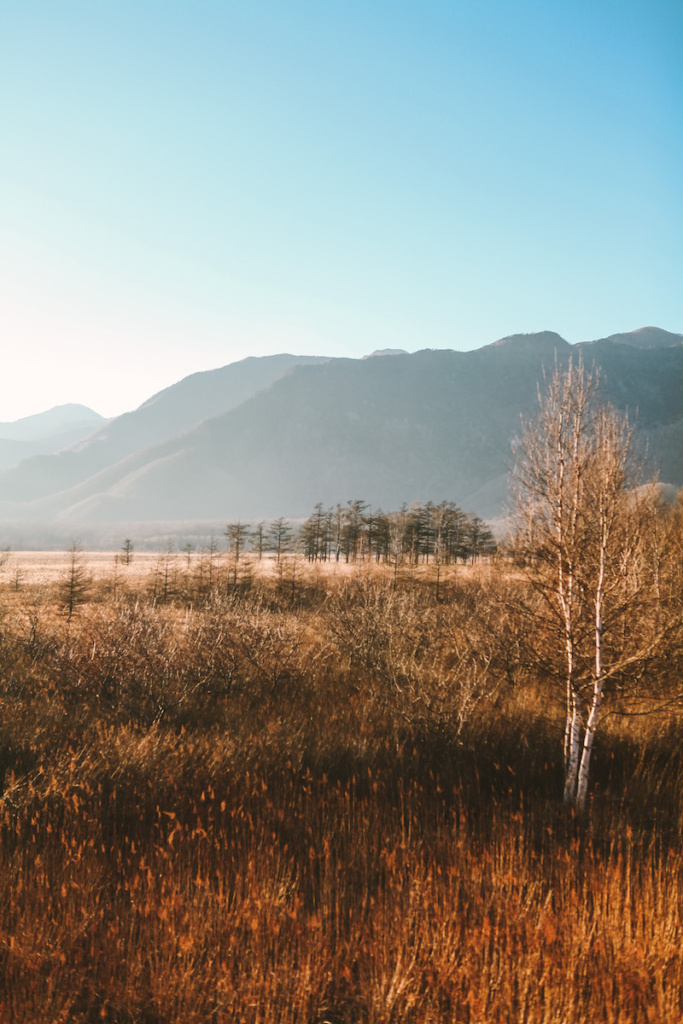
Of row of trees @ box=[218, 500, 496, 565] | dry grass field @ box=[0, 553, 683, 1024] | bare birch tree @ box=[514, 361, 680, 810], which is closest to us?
dry grass field @ box=[0, 553, 683, 1024]

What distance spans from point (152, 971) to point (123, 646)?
298 inches

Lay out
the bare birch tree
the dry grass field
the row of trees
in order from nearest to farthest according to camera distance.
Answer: the dry grass field → the bare birch tree → the row of trees

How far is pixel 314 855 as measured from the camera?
478cm

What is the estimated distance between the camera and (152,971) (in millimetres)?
3025

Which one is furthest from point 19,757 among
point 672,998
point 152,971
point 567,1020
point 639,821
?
point 639,821

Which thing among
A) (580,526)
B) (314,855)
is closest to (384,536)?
(580,526)

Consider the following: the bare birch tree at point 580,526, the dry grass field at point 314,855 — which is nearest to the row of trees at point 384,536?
the dry grass field at point 314,855

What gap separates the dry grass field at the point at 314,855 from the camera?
299 cm

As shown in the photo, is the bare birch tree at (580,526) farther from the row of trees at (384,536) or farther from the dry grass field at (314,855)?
the row of trees at (384,536)

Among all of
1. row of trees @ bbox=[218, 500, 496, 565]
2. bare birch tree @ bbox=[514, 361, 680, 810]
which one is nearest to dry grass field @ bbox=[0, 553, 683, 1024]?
bare birch tree @ bbox=[514, 361, 680, 810]

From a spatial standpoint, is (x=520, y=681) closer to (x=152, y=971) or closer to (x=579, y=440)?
(x=579, y=440)

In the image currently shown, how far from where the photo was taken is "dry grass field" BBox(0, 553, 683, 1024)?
2.99m

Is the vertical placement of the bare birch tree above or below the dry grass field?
above

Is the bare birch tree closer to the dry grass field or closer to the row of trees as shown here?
the dry grass field
